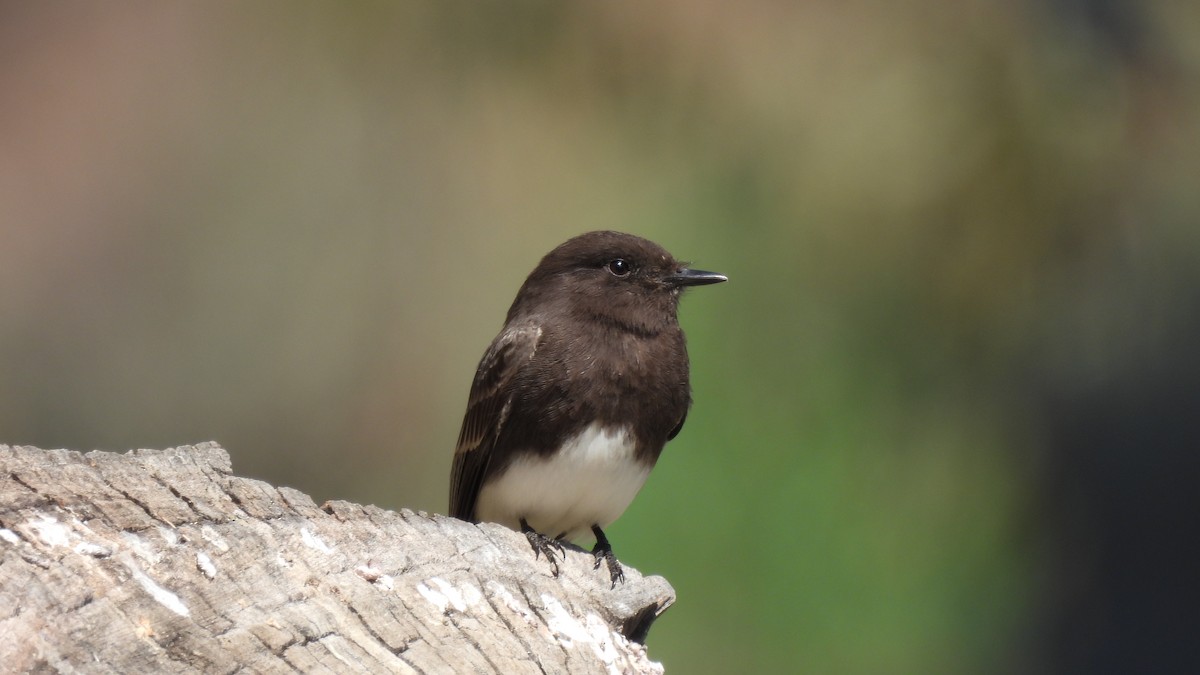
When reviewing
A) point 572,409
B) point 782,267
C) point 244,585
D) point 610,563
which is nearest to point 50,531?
point 244,585

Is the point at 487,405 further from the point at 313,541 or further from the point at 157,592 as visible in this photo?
the point at 157,592

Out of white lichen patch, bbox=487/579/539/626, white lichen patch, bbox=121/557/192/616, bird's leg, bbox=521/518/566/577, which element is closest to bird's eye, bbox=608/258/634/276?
bird's leg, bbox=521/518/566/577

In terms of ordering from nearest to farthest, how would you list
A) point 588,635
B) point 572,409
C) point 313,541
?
point 313,541 < point 588,635 < point 572,409

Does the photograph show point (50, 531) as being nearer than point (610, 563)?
Yes

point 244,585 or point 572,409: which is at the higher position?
point 572,409

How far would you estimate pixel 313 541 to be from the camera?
2.28 metres

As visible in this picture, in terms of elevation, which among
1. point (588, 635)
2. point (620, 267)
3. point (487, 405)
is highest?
point (620, 267)

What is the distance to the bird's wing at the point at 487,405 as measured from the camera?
3.89 metres

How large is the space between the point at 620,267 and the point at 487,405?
27.2 inches

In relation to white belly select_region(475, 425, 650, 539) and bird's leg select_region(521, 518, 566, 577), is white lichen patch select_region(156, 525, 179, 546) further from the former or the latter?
white belly select_region(475, 425, 650, 539)

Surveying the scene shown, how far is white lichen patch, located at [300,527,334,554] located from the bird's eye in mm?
2161

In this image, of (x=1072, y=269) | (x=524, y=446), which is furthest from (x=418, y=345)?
(x=1072, y=269)

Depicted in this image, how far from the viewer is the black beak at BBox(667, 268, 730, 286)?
429cm

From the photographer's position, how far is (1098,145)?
716cm
